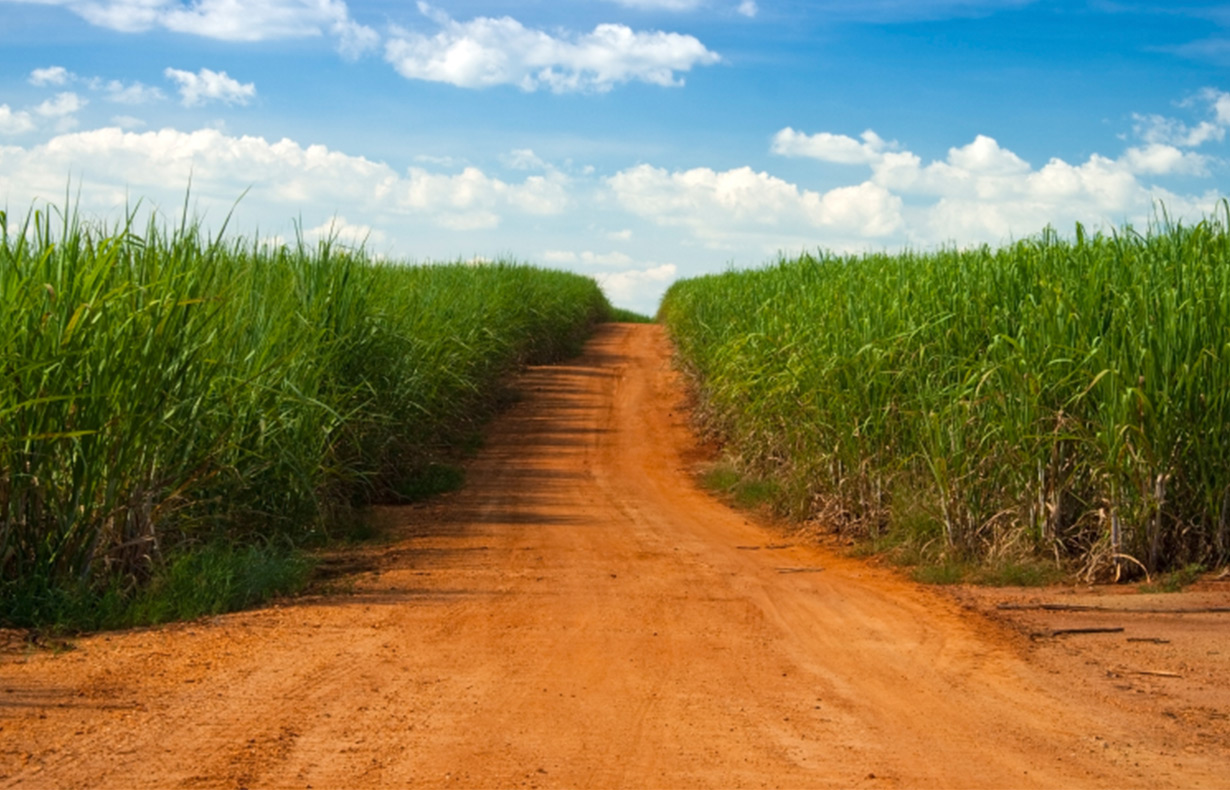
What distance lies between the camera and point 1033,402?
7234 mm

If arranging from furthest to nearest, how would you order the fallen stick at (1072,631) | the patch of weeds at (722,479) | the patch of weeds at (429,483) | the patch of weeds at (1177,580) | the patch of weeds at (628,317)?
1. the patch of weeds at (628,317)
2. the patch of weeds at (722,479)
3. the patch of weeds at (429,483)
4. the patch of weeds at (1177,580)
5. the fallen stick at (1072,631)

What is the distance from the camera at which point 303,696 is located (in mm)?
4730

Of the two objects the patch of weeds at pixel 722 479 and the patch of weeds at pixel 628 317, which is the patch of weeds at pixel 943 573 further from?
the patch of weeds at pixel 628 317

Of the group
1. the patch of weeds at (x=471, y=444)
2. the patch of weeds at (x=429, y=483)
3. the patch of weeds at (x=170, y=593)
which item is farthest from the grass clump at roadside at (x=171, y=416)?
the patch of weeds at (x=471, y=444)

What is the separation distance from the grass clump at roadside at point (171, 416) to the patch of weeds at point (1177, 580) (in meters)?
5.19

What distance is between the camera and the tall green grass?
6945 mm

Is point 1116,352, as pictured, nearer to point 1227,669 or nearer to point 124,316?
point 1227,669

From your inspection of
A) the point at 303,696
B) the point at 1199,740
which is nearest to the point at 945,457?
the point at 1199,740

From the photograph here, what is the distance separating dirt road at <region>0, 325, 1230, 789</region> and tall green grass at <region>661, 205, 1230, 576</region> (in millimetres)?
1025

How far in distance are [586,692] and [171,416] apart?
10.0ft

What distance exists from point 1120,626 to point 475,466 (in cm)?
781

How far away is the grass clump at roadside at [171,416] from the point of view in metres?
5.82

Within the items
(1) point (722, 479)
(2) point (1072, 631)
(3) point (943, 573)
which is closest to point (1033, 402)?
(3) point (943, 573)

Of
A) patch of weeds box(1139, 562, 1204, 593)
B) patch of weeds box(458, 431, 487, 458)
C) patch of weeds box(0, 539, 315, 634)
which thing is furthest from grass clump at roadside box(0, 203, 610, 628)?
patch of weeds box(1139, 562, 1204, 593)
